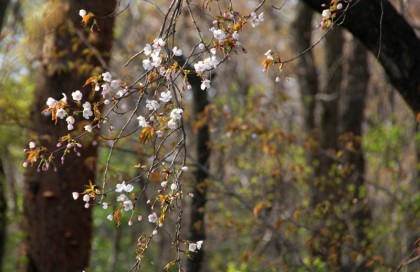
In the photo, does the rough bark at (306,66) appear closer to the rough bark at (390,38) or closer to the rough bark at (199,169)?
the rough bark at (199,169)

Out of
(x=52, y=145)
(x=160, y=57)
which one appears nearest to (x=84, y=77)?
(x=52, y=145)

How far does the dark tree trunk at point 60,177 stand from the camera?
594cm

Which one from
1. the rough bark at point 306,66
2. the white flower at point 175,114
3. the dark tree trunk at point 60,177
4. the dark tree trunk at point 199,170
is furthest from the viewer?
the rough bark at point 306,66

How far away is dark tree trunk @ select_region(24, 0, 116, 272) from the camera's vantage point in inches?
234

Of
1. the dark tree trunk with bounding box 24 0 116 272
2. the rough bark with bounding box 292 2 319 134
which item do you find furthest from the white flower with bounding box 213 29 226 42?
the rough bark with bounding box 292 2 319 134

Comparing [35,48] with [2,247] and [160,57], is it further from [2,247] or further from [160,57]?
[160,57]

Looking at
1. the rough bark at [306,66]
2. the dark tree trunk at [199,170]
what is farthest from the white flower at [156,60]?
the rough bark at [306,66]

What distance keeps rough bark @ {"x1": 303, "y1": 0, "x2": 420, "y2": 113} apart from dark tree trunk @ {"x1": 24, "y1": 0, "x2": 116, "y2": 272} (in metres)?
2.40

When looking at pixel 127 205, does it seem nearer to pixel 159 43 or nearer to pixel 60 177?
pixel 159 43

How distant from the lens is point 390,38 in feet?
15.0

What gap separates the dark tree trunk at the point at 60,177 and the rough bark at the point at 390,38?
7.87ft

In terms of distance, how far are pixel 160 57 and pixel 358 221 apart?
5995 mm

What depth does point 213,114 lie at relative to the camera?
638cm

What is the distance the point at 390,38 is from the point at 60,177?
295cm
